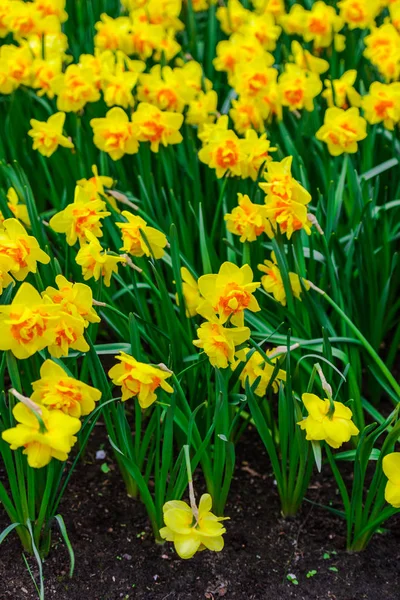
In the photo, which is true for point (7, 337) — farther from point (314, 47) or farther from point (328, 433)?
point (314, 47)

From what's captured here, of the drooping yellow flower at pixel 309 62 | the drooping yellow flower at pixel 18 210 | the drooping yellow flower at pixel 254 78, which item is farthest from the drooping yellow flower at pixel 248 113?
the drooping yellow flower at pixel 18 210

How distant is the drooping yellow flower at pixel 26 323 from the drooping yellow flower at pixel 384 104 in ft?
4.79

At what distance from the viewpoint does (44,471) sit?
1808 mm

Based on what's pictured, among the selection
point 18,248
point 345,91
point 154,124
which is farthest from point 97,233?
point 345,91

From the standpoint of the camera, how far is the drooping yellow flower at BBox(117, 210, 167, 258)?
5.95ft

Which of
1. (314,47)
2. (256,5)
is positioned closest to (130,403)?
(314,47)

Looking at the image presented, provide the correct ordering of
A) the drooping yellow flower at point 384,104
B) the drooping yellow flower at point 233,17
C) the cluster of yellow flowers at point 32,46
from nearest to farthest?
the drooping yellow flower at point 384,104, the cluster of yellow flowers at point 32,46, the drooping yellow flower at point 233,17

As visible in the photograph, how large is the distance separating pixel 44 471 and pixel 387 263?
1210 mm

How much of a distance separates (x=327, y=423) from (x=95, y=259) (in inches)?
25.6

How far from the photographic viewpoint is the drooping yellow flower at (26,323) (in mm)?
1463

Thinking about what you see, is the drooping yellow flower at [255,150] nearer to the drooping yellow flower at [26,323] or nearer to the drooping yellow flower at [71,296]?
the drooping yellow flower at [71,296]

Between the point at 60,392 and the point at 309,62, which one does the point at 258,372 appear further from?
the point at 309,62

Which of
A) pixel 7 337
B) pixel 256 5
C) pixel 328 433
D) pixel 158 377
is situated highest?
pixel 256 5

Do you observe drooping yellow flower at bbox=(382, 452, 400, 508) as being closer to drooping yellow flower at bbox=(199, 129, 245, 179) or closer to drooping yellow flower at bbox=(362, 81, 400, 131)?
drooping yellow flower at bbox=(199, 129, 245, 179)
